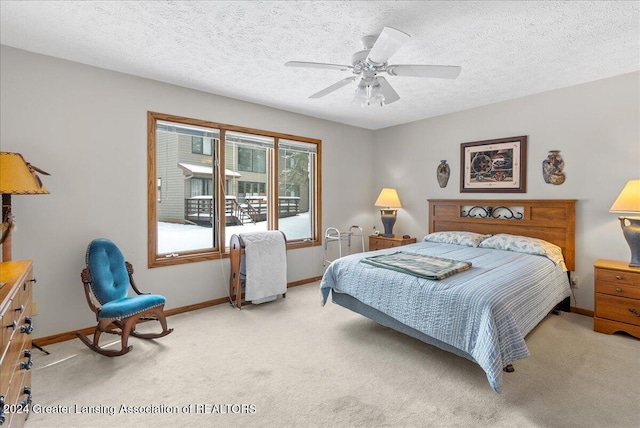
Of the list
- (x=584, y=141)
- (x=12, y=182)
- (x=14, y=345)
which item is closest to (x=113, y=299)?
(x=12, y=182)

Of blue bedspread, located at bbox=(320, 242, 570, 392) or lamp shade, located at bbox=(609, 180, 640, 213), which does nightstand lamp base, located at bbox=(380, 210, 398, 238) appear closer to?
blue bedspread, located at bbox=(320, 242, 570, 392)

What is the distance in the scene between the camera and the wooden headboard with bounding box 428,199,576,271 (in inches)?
146

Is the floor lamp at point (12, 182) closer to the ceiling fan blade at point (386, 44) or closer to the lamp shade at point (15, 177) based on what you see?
the lamp shade at point (15, 177)

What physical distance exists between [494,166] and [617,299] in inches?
79.3

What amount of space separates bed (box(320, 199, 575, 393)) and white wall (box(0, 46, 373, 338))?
213cm

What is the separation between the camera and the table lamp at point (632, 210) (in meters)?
3.02

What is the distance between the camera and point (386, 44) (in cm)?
211

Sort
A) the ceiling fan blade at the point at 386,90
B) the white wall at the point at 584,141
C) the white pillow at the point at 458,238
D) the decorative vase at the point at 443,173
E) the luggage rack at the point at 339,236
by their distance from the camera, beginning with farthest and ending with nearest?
the luggage rack at the point at 339,236 → the decorative vase at the point at 443,173 → the white pillow at the point at 458,238 → the white wall at the point at 584,141 → the ceiling fan blade at the point at 386,90

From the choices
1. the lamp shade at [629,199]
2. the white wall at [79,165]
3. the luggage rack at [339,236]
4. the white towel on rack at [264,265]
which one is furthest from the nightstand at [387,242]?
the white wall at [79,165]

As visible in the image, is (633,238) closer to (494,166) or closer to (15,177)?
(494,166)

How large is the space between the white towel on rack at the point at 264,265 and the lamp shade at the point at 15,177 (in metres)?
2.03

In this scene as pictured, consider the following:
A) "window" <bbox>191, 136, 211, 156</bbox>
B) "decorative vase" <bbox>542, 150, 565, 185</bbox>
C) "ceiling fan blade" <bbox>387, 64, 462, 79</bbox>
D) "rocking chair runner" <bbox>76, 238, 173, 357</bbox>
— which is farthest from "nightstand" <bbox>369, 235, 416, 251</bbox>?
"rocking chair runner" <bbox>76, 238, 173, 357</bbox>

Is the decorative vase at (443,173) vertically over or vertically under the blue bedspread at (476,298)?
over

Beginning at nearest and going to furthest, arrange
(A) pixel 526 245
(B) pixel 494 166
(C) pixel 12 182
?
(C) pixel 12 182 → (A) pixel 526 245 → (B) pixel 494 166
